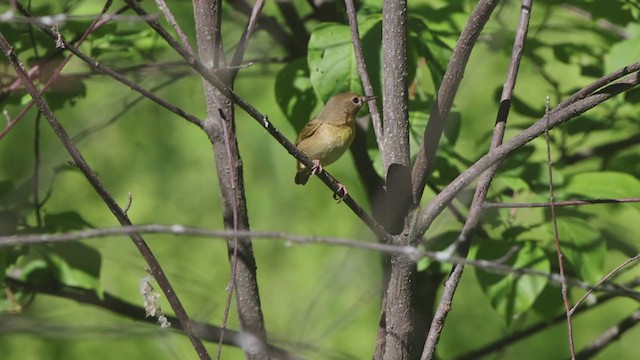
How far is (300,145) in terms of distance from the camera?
11.9ft

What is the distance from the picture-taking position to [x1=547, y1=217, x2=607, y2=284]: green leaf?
250cm

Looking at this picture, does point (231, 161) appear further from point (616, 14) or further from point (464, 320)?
point (464, 320)

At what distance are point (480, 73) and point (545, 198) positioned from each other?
219cm

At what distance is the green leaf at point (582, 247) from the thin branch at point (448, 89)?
2.16 feet

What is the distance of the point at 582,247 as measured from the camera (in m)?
2.51

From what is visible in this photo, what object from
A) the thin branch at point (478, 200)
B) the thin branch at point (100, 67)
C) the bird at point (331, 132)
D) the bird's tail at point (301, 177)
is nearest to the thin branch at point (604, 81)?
the thin branch at point (478, 200)

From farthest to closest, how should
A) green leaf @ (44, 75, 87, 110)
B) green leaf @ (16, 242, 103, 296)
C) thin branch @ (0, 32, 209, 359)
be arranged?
1. green leaf @ (44, 75, 87, 110)
2. green leaf @ (16, 242, 103, 296)
3. thin branch @ (0, 32, 209, 359)

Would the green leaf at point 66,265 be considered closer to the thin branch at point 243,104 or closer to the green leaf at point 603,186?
the thin branch at point 243,104

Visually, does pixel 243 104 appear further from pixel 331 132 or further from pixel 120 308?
pixel 331 132

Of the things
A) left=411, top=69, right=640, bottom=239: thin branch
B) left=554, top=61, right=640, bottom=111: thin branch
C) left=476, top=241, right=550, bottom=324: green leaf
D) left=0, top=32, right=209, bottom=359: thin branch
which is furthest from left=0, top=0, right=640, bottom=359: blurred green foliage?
left=554, top=61, right=640, bottom=111: thin branch

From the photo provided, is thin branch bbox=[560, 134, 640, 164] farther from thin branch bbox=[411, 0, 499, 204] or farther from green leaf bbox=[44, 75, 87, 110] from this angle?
green leaf bbox=[44, 75, 87, 110]

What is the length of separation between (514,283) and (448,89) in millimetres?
725

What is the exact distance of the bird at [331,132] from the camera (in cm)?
321

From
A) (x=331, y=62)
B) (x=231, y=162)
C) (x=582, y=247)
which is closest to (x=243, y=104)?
(x=231, y=162)
